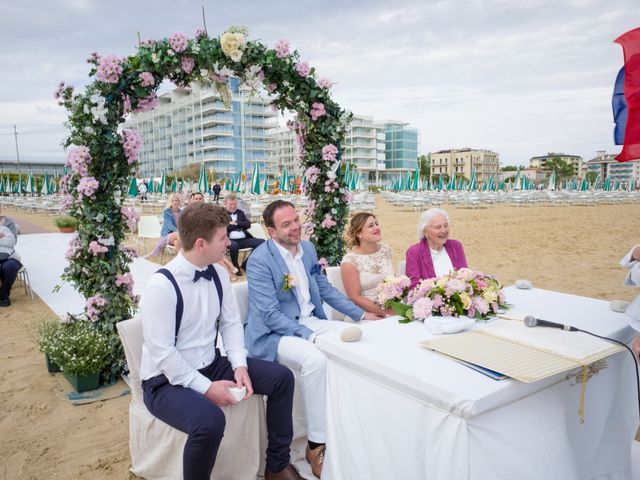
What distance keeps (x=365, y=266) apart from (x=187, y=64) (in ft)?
8.62

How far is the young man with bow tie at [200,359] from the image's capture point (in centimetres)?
233

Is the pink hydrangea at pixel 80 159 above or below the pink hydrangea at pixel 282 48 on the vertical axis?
below

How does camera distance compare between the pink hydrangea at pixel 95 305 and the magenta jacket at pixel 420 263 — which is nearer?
the magenta jacket at pixel 420 263

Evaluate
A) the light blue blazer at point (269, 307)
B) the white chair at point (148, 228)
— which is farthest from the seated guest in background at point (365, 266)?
the white chair at point (148, 228)

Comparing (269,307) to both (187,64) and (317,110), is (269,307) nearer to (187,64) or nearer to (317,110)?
(187,64)

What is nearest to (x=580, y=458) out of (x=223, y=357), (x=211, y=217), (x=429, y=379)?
(x=429, y=379)

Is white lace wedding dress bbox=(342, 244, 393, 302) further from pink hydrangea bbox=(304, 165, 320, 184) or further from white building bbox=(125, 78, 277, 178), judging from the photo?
white building bbox=(125, 78, 277, 178)

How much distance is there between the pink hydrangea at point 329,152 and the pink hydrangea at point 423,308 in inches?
129

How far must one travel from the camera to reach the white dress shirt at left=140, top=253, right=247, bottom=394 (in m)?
2.38

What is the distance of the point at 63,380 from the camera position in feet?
14.3

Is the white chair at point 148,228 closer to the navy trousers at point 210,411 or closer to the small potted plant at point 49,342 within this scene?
the small potted plant at point 49,342

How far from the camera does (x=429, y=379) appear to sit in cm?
186

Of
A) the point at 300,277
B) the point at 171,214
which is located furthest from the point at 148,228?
the point at 300,277

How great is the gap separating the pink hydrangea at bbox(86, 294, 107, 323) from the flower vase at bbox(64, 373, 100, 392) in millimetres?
562
